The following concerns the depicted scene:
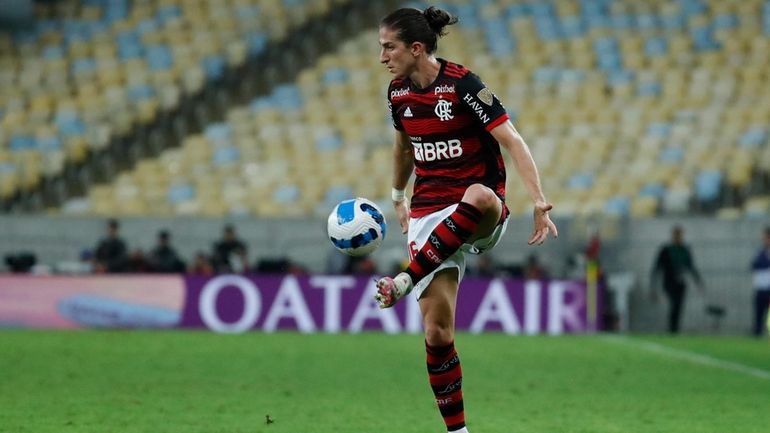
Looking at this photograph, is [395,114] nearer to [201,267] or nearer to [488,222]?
[488,222]

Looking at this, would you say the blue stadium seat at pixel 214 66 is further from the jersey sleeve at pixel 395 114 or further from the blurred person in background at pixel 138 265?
the jersey sleeve at pixel 395 114

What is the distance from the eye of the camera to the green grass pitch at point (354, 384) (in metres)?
7.96

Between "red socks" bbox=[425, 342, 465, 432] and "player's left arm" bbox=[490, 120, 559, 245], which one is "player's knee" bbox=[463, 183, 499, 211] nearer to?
"player's left arm" bbox=[490, 120, 559, 245]

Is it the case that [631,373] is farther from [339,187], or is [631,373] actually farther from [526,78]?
[526,78]

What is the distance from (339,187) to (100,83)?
5.38 metres

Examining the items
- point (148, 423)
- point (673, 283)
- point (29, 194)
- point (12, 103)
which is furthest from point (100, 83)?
point (148, 423)

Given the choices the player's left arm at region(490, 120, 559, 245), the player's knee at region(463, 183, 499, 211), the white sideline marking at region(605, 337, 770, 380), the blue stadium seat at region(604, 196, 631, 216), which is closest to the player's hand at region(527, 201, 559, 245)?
the player's left arm at region(490, 120, 559, 245)

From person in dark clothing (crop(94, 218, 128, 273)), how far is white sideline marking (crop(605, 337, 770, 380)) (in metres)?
6.98

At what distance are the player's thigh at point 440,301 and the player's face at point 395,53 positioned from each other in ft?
3.43

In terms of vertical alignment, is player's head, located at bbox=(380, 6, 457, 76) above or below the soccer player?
above

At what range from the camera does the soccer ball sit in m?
6.68

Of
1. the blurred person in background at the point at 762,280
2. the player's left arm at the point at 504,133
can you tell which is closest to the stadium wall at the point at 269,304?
the blurred person in background at the point at 762,280

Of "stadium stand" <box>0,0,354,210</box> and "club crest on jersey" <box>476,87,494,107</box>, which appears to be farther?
"stadium stand" <box>0,0,354,210</box>

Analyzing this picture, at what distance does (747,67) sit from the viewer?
23.0 metres
